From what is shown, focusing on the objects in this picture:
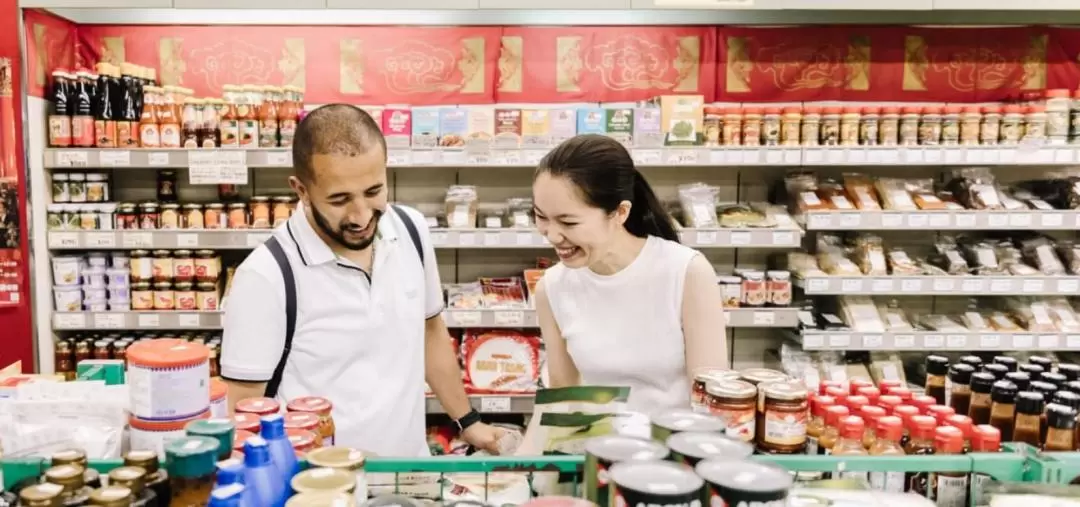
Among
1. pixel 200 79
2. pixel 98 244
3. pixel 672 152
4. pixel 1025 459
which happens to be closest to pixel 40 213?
pixel 98 244

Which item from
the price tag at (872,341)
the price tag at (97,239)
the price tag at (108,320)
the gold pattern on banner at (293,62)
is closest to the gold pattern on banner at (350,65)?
the gold pattern on banner at (293,62)

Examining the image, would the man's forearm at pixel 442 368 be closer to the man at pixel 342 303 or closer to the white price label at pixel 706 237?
the man at pixel 342 303

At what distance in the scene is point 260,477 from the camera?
1.01m

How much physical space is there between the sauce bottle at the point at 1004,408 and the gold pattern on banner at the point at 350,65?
315 centimetres

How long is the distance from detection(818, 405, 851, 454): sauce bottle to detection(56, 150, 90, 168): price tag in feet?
10.7

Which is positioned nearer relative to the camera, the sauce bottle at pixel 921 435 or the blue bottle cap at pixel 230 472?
the blue bottle cap at pixel 230 472

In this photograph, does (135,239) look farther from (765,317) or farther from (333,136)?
(765,317)

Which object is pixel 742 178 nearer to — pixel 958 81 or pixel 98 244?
pixel 958 81

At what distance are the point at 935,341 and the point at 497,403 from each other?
6.83ft

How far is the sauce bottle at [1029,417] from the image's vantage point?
4.82 ft

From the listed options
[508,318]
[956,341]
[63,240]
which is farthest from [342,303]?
[956,341]

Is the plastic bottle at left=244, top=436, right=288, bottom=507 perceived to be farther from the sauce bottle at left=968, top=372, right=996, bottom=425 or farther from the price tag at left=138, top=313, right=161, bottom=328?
the price tag at left=138, top=313, right=161, bottom=328

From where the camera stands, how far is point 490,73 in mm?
3887

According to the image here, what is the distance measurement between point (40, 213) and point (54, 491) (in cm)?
305
